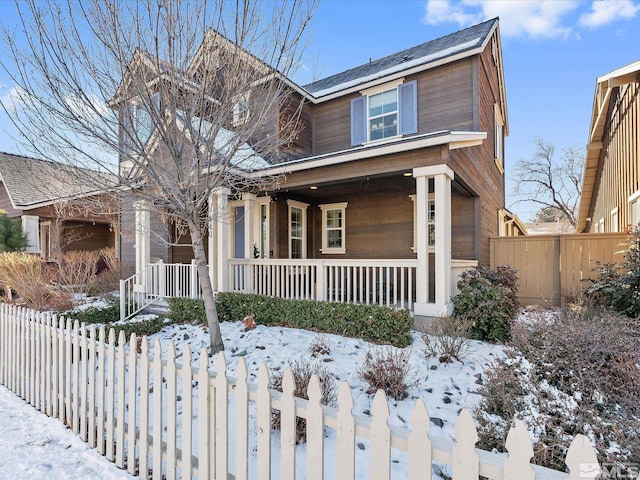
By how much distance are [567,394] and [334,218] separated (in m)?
8.36

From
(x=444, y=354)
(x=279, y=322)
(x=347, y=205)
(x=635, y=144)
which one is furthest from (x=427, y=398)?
(x=635, y=144)

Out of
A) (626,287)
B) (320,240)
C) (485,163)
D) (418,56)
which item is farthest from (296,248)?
(626,287)

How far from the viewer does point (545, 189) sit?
88.1 feet

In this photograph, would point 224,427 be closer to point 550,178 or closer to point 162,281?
point 162,281

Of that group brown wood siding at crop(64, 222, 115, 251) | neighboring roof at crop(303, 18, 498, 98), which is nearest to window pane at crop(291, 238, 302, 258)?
neighboring roof at crop(303, 18, 498, 98)

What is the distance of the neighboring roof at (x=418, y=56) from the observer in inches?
353

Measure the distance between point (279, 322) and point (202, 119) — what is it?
419 cm

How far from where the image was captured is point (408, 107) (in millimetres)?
9422

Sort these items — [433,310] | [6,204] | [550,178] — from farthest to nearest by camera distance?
[550,178] < [6,204] < [433,310]

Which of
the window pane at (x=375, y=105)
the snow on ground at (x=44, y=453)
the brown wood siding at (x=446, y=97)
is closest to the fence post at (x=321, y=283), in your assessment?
the snow on ground at (x=44, y=453)

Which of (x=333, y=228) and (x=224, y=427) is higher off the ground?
(x=333, y=228)

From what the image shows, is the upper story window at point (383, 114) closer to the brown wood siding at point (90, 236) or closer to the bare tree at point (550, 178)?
the brown wood siding at point (90, 236)

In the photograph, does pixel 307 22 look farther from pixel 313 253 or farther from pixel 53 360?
pixel 313 253

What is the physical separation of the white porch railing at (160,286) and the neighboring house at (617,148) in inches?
394
